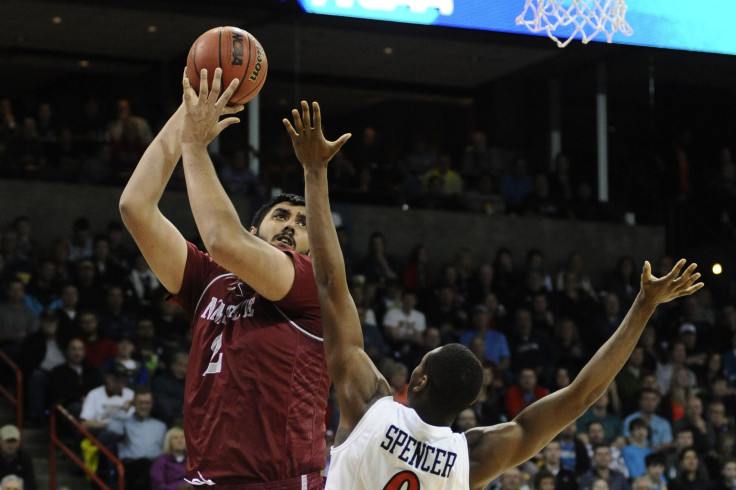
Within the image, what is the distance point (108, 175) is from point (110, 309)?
3.24 m

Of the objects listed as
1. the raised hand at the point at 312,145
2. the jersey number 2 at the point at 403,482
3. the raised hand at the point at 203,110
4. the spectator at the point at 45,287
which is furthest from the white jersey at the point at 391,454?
the spectator at the point at 45,287

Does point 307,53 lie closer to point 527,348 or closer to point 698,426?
point 527,348

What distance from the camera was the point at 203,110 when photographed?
3.80 meters

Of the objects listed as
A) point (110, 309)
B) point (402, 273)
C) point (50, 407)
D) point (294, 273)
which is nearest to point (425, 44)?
point (402, 273)

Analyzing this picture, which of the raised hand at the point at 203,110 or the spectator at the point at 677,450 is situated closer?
the raised hand at the point at 203,110


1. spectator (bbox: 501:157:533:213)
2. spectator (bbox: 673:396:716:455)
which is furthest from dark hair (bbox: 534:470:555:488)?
spectator (bbox: 501:157:533:213)

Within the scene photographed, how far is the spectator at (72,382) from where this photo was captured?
35.9 ft

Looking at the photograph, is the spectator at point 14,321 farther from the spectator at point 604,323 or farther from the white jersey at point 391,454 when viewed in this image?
the white jersey at point 391,454

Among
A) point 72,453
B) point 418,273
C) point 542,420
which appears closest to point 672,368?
point 418,273

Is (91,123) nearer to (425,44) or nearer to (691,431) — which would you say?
(425,44)

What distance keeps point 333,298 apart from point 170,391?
795 cm

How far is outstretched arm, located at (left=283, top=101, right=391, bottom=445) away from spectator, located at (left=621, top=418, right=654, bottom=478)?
924cm

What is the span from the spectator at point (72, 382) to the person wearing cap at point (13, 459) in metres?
0.92

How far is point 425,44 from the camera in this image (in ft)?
55.4
